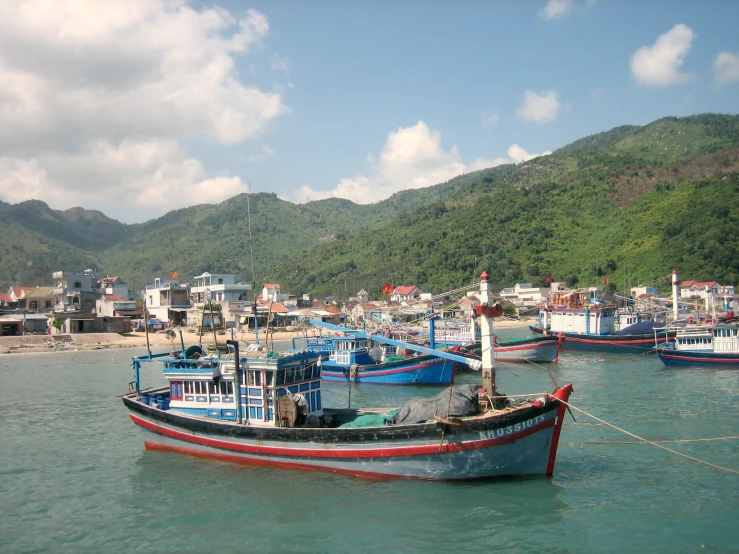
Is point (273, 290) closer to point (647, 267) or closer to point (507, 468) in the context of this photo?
point (647, 267)

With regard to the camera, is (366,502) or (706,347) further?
(706,347)

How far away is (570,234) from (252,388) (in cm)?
10078

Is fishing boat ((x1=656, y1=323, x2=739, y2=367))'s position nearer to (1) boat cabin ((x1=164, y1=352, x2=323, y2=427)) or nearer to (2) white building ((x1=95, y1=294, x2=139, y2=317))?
(1) boat cabin ((x1=164, y1=352, x2=323, y2=427))

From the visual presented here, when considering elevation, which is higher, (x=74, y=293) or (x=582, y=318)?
(x=74, y=293)

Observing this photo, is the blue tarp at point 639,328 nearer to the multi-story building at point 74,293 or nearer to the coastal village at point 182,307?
the coastal village at point 182,307

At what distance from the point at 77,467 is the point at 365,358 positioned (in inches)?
787

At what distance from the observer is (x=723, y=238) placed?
279ft

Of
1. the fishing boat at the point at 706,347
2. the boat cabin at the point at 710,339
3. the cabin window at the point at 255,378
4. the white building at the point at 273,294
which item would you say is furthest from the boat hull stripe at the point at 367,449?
the white building at the point at 273,294

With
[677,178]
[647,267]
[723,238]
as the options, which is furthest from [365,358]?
[677,178]

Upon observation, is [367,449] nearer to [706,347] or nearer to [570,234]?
[706,347]

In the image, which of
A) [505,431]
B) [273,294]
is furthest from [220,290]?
[505,431]

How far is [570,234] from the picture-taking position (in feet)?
359

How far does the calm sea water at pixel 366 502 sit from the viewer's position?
12812mm

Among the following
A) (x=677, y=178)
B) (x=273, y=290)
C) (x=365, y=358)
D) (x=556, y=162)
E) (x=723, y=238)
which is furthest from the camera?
(x=556, y=162)
